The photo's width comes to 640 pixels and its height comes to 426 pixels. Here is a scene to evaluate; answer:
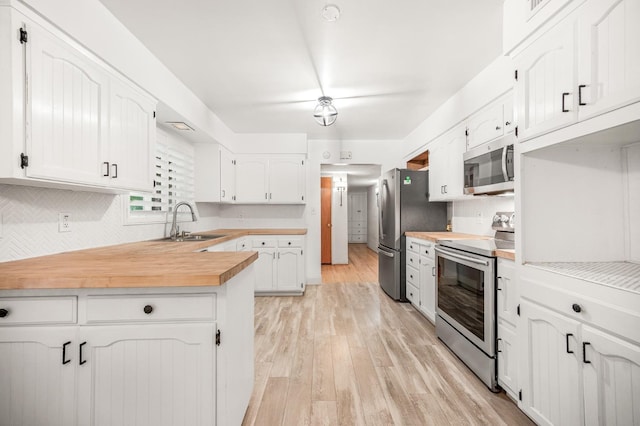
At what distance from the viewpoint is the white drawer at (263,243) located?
4.36 meters

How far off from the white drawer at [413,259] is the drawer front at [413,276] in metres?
0.06

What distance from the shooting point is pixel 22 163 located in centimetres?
132

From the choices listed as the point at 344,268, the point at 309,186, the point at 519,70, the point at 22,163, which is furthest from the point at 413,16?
the point at 344,268

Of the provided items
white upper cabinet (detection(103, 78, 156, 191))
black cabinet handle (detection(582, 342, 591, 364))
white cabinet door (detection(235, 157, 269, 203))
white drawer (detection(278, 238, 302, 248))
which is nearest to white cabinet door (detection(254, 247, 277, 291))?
white drawer (detection(278, 238, 302, 248))

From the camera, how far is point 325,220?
762 cm

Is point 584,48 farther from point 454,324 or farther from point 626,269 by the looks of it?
point 454,324

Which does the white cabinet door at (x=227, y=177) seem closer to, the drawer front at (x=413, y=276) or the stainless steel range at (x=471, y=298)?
the drawer front at (x=413, y=276)

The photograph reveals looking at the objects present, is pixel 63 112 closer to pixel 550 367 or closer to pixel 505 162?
pixel 505 162

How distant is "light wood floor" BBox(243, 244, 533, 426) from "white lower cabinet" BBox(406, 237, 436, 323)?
0.49ft

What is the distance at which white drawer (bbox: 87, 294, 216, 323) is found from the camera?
1235mm

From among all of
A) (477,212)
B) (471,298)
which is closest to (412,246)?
(477,212)

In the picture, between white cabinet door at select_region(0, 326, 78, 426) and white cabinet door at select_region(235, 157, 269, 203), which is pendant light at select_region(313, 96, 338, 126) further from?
white cabinet door at select_region(0, 326, 78, 426)

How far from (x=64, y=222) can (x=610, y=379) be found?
291 cm

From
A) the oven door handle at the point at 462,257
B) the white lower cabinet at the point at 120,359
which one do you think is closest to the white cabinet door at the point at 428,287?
the oven door handle at the point at 462,257
